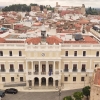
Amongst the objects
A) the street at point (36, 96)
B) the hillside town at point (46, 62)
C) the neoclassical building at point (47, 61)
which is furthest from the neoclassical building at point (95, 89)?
the neoclassical building at point (47, 61)

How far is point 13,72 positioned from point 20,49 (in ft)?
18.9

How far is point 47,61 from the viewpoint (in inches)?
1898

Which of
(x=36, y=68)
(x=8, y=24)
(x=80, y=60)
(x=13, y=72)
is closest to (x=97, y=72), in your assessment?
(x=80, y=60)

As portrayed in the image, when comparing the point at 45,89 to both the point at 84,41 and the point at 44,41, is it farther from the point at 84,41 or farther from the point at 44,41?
the point at 84,41

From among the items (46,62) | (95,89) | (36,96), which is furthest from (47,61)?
(95,89)

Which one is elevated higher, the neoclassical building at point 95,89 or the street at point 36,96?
the neoclassical building at point 95,89

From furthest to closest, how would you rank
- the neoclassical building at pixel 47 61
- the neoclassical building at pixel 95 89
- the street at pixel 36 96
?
1. the neoclassical building at pixel 47 61
2. the street at pixel 36 96
3. the neoclassical building at pixel 95 89

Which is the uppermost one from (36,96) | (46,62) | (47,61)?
(47,61)

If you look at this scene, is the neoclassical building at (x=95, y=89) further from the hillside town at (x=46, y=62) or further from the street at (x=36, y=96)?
the hillside town at (x=46, y=62)

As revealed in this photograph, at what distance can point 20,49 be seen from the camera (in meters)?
49.3

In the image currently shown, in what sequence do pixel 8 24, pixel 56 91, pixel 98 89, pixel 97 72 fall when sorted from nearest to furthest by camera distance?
pixel 98 89, pixel 97 72, pixel 56 91, pixel 8 24

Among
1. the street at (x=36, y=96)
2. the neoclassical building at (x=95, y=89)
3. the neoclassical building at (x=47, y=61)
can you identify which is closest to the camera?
the neoclassical building at (x=95, y=89)

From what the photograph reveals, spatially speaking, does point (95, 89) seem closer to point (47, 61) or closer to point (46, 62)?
point (47, 61)

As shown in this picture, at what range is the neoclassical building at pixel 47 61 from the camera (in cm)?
4797
